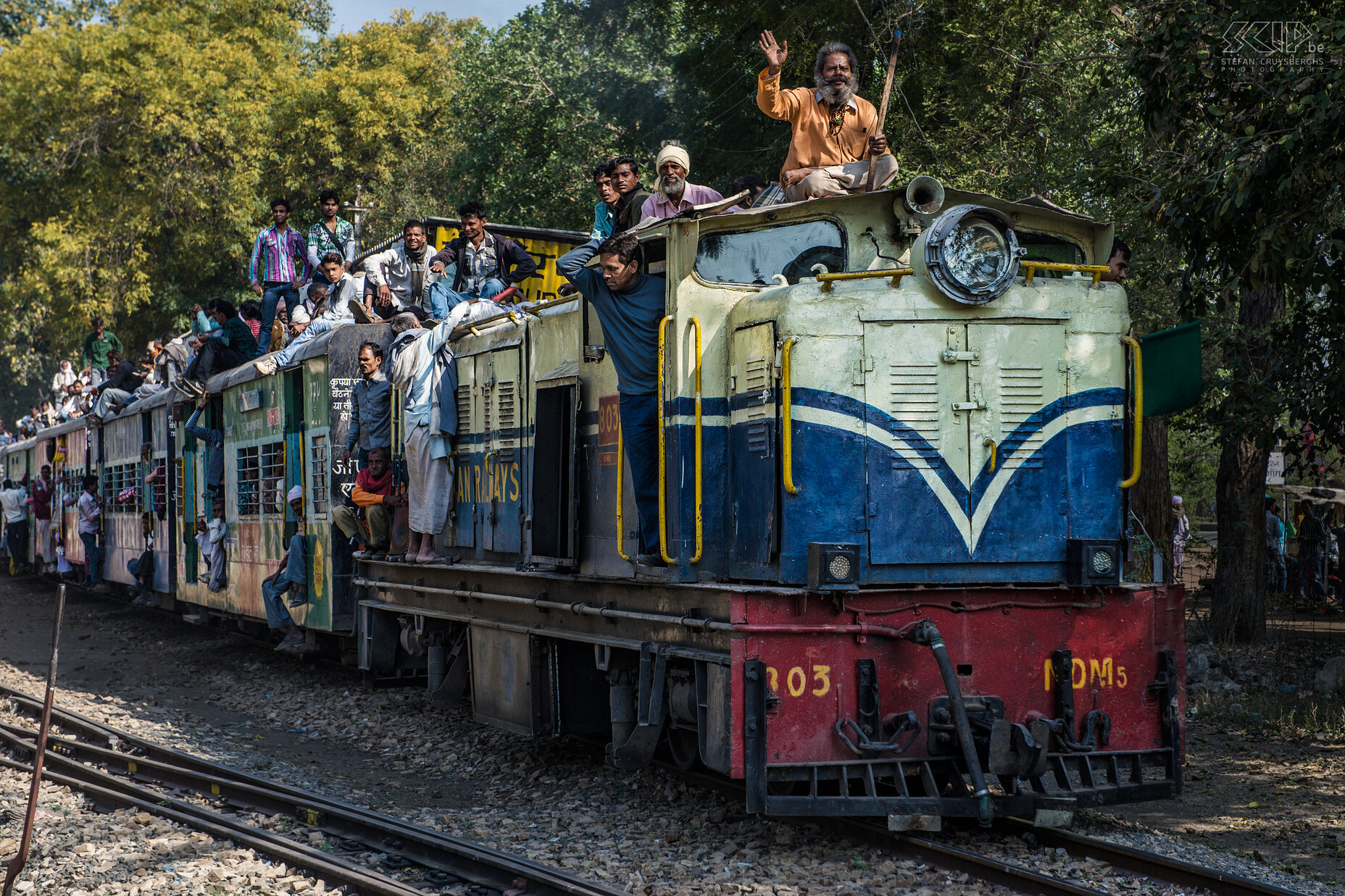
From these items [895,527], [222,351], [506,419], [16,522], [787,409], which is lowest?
[16,522]

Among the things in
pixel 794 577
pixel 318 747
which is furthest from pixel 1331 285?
pixel 318 747

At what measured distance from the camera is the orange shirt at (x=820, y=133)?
7492 mm

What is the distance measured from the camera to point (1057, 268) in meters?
6.20

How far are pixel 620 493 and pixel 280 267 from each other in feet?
34.5

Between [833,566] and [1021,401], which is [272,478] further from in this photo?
[1021,401]

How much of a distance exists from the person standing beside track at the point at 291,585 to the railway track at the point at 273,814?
237 centimetres

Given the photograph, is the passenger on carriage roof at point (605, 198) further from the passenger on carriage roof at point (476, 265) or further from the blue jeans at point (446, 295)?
the blue jeans at point (446, 295)

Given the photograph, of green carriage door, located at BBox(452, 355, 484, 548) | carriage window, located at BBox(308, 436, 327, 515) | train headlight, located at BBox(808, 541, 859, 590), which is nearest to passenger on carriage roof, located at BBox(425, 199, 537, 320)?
green carriage door, located at BBox(452, 355, 484, 548)

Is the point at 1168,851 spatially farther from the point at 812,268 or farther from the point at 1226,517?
the point at 1226,517

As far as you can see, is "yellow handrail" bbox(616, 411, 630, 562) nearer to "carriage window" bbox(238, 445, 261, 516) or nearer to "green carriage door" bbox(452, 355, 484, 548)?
"green carriage door" bbox(452, 355, 484, 548)

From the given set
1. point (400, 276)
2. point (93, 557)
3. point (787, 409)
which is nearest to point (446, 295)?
point (400, 276)

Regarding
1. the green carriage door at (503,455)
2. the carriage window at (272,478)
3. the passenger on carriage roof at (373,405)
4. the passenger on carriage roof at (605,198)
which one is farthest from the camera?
the carriage window at (272,478)

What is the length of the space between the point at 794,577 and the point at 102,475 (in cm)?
1736

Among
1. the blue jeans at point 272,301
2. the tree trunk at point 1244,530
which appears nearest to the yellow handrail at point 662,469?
the tree trunk at point 1244,530
